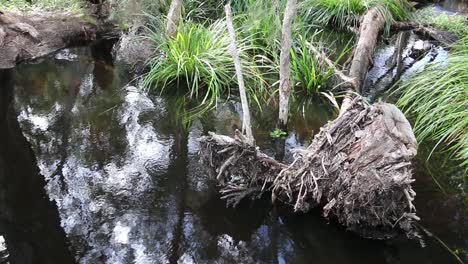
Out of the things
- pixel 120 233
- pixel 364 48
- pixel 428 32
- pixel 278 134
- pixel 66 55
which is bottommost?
pixel 120 233

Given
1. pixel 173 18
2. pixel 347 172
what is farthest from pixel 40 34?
pixel 347 172

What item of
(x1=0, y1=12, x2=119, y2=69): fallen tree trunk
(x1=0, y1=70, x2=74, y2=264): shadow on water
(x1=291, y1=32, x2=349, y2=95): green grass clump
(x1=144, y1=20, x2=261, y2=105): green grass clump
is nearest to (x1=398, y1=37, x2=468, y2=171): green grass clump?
(x1=291, y1=32, x2=349, y2=95): green grass clump

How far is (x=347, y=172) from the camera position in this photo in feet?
10.2

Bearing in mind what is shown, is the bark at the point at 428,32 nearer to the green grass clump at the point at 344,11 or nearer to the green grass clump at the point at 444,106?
the green grass clump at the point at 344,11

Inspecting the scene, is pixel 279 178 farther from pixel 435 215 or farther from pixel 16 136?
pixel 16 136

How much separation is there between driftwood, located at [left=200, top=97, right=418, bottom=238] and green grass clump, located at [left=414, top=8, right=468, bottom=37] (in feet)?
16.1

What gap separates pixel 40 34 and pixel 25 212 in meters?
4.60

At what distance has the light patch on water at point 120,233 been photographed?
10.8ft

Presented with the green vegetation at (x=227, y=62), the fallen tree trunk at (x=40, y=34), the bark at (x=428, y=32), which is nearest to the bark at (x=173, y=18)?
the green vegetation at (x=227, y=62)

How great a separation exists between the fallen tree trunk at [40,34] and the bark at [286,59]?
4377 mm

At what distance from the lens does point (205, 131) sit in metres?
4.92

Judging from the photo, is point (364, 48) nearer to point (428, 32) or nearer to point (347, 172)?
point (428, 32)

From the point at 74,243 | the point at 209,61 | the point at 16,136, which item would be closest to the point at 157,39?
the point at 209,61

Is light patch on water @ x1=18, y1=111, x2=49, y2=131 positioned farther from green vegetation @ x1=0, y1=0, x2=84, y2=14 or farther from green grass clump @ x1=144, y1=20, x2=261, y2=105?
green vegetation @ x1=0, y1=0, x2=84, y2=14
